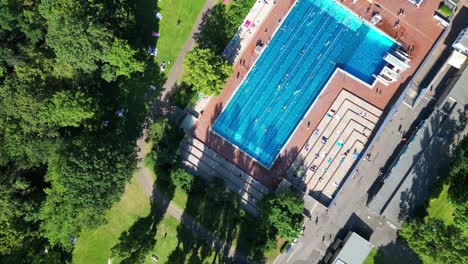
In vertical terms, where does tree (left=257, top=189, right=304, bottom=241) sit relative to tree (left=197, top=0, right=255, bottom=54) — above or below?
below

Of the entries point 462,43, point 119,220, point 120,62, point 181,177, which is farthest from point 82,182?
point 462,43

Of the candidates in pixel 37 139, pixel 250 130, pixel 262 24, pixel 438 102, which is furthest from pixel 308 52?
pixel 37 139

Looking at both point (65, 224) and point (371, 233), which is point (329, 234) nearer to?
point (371, 233)

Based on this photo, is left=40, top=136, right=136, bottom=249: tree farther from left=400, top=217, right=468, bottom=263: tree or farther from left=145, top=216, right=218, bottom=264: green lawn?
left=400, top=217, right=468, bottom=263: tree

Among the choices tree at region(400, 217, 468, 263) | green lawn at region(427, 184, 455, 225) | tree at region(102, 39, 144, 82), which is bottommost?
tree at region(102, 39, 144, 82)

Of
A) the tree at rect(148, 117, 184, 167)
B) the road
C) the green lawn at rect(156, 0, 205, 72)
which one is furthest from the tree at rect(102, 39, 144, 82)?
the road

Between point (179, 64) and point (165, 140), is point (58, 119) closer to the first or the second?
point (165, 140)
